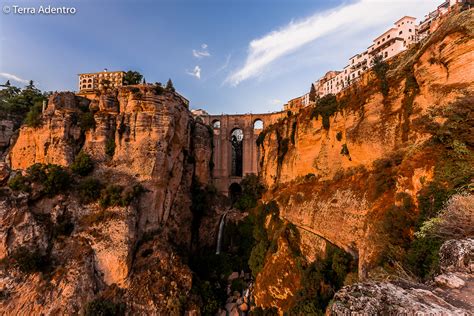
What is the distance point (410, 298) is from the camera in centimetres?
300

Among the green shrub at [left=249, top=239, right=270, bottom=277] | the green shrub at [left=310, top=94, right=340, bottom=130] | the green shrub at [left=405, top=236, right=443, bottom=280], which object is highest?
the green shrub at [left=310, top=94, right=340, bottom=130]

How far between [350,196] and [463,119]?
8.93 metres

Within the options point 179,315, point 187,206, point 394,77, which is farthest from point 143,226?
point 394,77

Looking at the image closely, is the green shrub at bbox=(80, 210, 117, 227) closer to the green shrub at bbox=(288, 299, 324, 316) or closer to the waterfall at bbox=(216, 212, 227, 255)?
the waterfall at bbox=(216, 212, 227, 255)

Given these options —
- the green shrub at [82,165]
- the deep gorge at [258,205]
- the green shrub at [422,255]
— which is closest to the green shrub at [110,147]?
the deep gorge at [258,205]

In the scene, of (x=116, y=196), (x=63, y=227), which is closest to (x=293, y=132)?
(x=116, y=196)

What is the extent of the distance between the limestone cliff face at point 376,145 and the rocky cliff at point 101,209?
10814 mm

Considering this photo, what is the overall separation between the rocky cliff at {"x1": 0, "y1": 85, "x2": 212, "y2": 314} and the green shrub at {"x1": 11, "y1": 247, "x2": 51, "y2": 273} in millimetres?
60

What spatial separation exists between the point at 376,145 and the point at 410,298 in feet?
51.8

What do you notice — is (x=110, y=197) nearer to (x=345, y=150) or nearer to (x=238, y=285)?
(x=238, y=285)

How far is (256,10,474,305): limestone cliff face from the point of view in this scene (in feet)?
33.4

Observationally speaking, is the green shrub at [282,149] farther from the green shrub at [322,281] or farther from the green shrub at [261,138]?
the green shrub at [322,281]

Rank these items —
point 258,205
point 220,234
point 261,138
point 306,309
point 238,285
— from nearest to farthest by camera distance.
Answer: point 306,309 < point 238,285 < point 220,234 < point 258,205 < point 261,138

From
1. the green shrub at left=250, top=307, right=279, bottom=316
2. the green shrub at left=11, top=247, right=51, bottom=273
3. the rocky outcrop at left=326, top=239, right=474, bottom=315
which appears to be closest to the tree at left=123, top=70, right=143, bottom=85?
the green shrub at left=11, top=247, right=51, bottom=273
